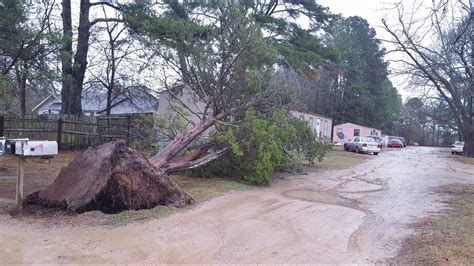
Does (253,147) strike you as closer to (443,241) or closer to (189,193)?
(189,193)

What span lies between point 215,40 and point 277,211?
6.09 m

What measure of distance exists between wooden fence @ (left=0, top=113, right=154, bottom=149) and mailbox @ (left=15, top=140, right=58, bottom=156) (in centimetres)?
915

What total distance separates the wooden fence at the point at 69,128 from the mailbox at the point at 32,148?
9149 mm

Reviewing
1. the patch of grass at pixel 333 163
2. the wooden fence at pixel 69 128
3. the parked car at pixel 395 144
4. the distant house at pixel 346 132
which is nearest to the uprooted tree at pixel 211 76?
the patch of grass at pixel 333 163

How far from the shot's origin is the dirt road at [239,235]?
521 centimetres

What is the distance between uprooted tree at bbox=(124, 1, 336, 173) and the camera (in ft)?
37.8

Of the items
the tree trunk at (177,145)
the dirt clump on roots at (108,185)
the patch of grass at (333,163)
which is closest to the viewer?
the dirt clump on roots at (108,185)

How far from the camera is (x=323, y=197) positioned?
411 inches

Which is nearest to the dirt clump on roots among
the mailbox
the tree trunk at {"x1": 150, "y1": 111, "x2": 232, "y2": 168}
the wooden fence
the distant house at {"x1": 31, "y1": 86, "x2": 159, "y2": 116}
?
the mailbox

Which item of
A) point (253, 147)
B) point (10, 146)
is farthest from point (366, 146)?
point (10, 146)

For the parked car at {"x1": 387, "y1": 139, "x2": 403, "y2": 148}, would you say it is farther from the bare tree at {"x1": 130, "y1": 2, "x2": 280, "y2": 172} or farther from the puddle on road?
the puddle on road

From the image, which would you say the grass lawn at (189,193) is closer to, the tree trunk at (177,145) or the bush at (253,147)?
the bush at (253,147)

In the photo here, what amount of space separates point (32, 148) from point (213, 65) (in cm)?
655

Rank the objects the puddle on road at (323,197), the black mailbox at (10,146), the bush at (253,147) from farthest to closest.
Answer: the bush at (253,147) → the puddle on road at (323,197) → the black mailbox at (10,146)
